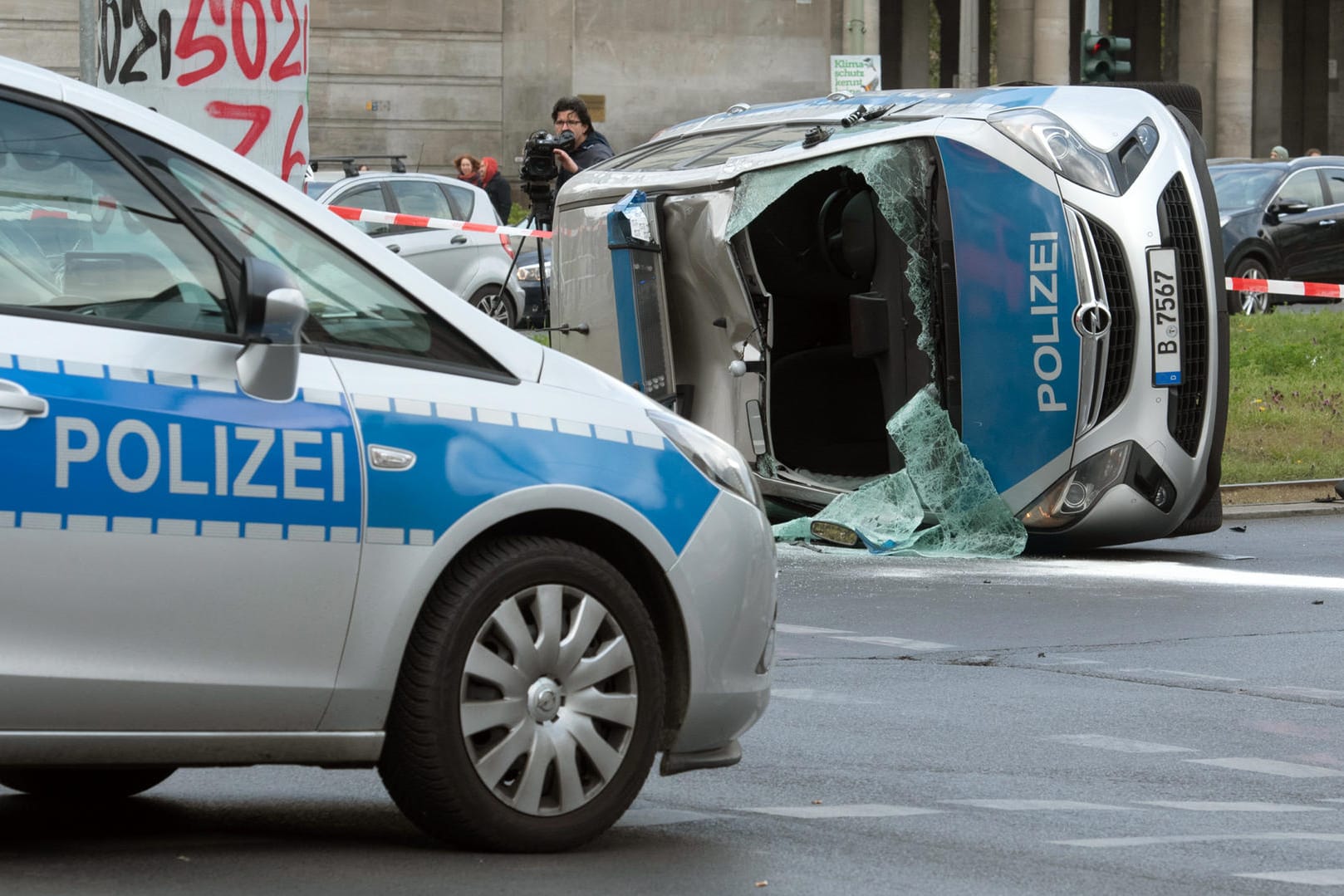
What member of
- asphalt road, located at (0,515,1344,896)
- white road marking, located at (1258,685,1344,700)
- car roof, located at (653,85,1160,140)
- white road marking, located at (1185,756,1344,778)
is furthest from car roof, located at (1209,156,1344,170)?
white road marking, located at (1185,756,1344,778)

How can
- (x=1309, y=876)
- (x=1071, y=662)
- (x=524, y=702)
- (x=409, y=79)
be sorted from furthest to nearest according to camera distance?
(x=409, y=79), (x=1071, y=662), (x=1309, y=876), (x=524, y=702)

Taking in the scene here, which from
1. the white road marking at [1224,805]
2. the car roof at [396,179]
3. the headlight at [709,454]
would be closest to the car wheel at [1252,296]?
the car roof at [396,179]

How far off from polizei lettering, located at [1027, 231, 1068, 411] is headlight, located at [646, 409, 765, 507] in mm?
6080

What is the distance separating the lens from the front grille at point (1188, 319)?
38.2 ft

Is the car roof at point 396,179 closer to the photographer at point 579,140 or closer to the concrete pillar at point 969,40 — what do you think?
the photographer at point 579,140

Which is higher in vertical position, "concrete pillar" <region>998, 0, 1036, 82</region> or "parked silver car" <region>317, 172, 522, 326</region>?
"concrete pillar" <region>998, 0, 1036, 82</region>

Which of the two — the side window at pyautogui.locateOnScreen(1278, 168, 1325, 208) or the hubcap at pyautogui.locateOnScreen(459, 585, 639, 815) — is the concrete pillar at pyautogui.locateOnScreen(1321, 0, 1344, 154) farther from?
the hubcap at pyautogui.locateOnScreen(459, 585, 639, 815)

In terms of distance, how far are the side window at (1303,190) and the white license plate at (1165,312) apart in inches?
609

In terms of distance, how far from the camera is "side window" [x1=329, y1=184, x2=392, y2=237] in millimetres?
22453

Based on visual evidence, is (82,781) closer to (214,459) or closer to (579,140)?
(214,459)

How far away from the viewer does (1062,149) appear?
1150cm

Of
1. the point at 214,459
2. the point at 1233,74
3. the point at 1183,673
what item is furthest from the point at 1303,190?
the point at 1233,74

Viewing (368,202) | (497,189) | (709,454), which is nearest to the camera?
(709,454)

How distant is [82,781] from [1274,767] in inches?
124
